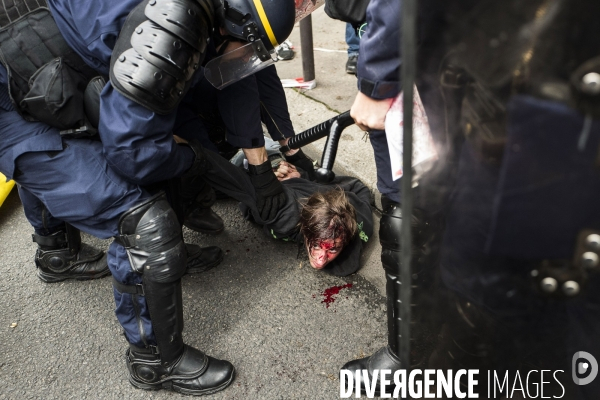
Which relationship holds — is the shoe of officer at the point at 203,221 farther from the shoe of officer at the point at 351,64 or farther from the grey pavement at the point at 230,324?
the shoe of officer at the point at 351,64

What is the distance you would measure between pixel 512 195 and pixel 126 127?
4.12 ft

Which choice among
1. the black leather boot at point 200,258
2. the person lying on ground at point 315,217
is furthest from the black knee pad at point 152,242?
the black leather boot at point 200,258

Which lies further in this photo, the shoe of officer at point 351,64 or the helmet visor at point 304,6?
the shoe of officer at point 351,64

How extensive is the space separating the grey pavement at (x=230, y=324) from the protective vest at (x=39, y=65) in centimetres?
96

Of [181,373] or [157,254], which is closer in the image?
[157,254]

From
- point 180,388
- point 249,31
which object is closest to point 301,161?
point 249,31

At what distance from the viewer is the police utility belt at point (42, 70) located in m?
1.68

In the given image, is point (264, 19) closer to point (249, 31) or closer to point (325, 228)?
point (249, 31)

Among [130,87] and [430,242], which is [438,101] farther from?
[130,87]

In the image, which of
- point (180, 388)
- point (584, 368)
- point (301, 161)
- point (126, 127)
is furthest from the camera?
point (301, 161)

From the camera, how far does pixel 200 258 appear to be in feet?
8.16

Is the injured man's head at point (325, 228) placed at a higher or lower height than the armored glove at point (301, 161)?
higher

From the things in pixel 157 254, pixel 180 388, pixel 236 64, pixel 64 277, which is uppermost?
pixel 236 64

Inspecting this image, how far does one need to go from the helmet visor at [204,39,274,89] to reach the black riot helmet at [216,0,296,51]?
0.06 m
